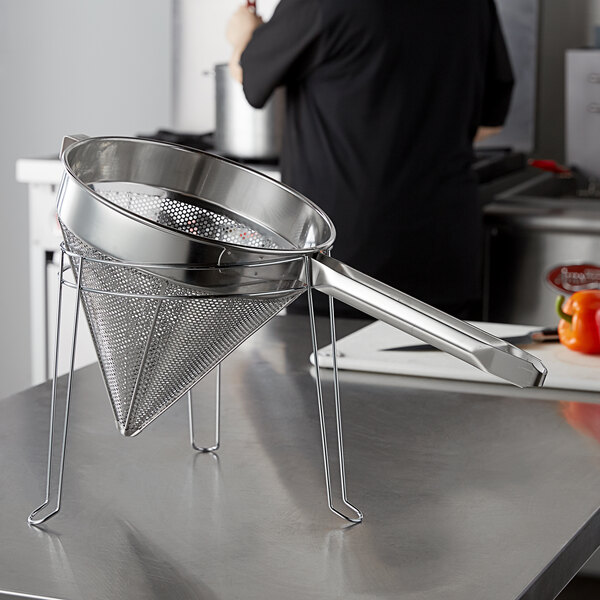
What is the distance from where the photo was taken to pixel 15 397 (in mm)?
1131

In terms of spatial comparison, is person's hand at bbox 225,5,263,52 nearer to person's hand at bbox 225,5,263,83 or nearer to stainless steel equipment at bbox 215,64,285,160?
person's hand at bbox 225,5,263,83

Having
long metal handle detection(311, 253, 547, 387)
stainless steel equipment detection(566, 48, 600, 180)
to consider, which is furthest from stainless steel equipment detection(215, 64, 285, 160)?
long metal handle detection(311, 253, 547, 387)

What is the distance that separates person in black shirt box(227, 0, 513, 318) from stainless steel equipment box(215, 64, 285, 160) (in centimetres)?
29

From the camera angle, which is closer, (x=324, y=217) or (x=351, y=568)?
(x=351, y=568)

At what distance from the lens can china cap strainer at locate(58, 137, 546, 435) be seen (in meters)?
0.74

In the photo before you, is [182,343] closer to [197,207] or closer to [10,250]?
[197,207]

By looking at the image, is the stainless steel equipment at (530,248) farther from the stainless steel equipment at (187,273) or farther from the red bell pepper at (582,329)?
the stainless steel equipment at (187,273)

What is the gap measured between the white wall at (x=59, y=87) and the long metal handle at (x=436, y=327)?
257 centimetres

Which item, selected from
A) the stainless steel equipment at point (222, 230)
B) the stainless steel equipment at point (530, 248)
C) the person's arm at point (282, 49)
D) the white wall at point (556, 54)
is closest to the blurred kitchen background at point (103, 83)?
the white wall at point (556, 54)

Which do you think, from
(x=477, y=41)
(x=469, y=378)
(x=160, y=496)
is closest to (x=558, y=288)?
(x=477, y=41)

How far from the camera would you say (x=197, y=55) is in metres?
3.09

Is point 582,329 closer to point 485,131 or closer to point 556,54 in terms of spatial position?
point 485,131

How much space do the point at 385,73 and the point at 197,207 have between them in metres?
1.05

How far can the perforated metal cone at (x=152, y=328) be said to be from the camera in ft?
2.63
